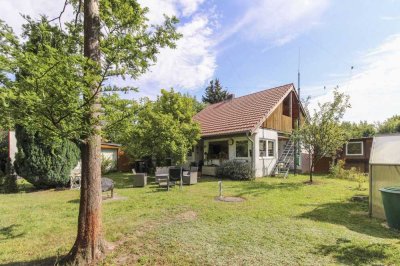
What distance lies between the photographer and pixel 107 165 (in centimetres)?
1972

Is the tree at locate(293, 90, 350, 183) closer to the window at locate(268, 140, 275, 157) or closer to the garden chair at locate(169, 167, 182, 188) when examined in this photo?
the window at locate(268, 140, 275, 157)

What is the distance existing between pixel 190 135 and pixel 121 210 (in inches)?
354

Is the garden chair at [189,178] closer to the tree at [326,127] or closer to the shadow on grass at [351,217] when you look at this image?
the shadow on grass at [351,217]

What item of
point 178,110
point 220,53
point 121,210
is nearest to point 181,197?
point 121,210

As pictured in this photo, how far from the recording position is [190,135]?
16219 millimetres

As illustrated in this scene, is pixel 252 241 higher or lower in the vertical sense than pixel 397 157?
lower

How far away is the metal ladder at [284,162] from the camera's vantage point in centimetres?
1726

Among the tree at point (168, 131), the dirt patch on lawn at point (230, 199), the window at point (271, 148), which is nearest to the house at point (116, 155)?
the tree at point (168, 131)

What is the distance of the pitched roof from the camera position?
1595 centimetres

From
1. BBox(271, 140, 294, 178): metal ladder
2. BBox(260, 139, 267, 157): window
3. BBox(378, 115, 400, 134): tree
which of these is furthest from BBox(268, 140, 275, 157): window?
BBox(378, 115, 400, 134): tree

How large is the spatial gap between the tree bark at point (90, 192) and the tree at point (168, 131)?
9319 mm

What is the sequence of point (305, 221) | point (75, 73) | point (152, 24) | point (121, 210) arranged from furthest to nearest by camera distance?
point (121, 210) < point (305, 221) < point (152, 24) < point (75, 73)

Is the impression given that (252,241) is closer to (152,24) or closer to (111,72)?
(111,72)

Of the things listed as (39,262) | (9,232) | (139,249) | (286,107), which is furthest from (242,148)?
(39,262)
